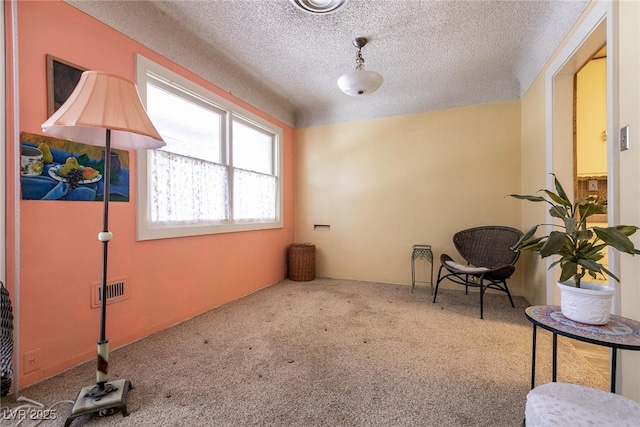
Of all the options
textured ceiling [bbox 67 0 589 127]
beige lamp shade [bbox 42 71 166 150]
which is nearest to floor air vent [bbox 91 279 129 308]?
beige lamp shade [bbox 42 71 166 150]

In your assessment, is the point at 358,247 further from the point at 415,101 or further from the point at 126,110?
the point at 126,110

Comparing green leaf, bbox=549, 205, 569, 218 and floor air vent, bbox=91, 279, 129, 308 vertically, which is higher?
green leaf, bbox=549, 205, 569, 218

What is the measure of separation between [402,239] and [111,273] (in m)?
3.30

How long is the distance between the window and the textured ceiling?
0.89 feet

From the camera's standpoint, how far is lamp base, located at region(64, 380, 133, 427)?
1.29 metres

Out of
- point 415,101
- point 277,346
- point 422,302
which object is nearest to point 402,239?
point 422,302

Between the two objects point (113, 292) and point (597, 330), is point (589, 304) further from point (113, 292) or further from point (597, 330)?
point (113, 292)

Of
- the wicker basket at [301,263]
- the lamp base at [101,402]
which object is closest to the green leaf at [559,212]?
the lamp base at [101,402]

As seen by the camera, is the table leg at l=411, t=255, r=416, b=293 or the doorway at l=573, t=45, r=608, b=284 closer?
the doorway at l=573, t=45, r=608, b=284

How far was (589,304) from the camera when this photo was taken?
43.2 inches

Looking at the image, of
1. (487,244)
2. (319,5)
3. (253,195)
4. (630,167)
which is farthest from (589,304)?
(253,195)

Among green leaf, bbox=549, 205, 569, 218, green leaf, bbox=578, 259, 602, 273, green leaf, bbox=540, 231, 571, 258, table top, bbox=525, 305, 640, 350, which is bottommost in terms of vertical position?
table top, bbox=525, 305, 640, 350

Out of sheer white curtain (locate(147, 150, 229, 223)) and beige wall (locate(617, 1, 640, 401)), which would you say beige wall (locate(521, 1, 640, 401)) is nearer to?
beige wall (locate(617, 1, 640, 401))

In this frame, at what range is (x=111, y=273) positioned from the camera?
196 cm
